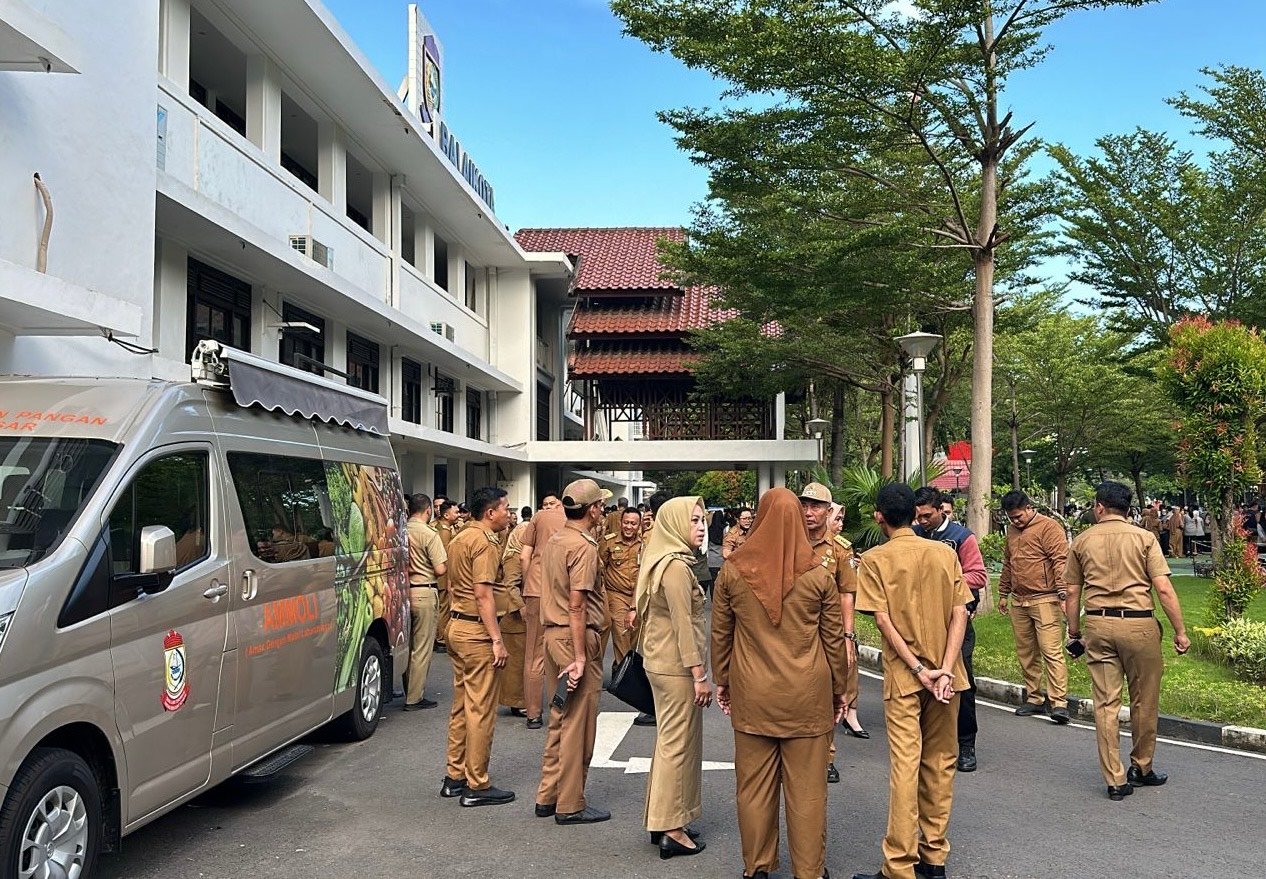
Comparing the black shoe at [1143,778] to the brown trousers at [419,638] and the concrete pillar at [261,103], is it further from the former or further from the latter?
the concrete pillar at [261,103]

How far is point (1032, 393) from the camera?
3431 centimetres

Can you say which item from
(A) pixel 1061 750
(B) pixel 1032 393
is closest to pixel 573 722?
(A) pixel 1061 750

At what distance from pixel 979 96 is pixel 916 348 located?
3534mm

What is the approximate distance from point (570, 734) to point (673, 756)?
2.52 ft

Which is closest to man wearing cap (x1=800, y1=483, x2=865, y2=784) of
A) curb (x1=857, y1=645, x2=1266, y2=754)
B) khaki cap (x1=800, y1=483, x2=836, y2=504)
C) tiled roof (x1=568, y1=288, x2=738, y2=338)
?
khaki cap (x1=800, y1=483, x2=836, y2=504)

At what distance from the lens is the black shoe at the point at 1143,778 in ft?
20.7

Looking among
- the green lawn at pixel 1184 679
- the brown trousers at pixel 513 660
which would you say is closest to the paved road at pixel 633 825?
the green lawn at pixel 1184 679

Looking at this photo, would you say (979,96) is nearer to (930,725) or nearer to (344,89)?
(344,89)

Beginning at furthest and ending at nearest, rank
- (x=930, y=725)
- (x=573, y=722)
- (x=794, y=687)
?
(x=573, y=722), (x=930, y=725), (x=794, y=687)

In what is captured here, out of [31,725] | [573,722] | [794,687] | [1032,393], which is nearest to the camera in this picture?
[31,725]

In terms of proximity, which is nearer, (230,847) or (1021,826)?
(230,847)

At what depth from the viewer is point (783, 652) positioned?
14.4 ft

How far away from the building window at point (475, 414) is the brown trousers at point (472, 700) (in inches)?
735

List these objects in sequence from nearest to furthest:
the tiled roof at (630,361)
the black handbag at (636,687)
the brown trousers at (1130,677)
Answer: the black handbag at (636,687), the brown trousers at (1130,677), the tiled roof at (630,361)
